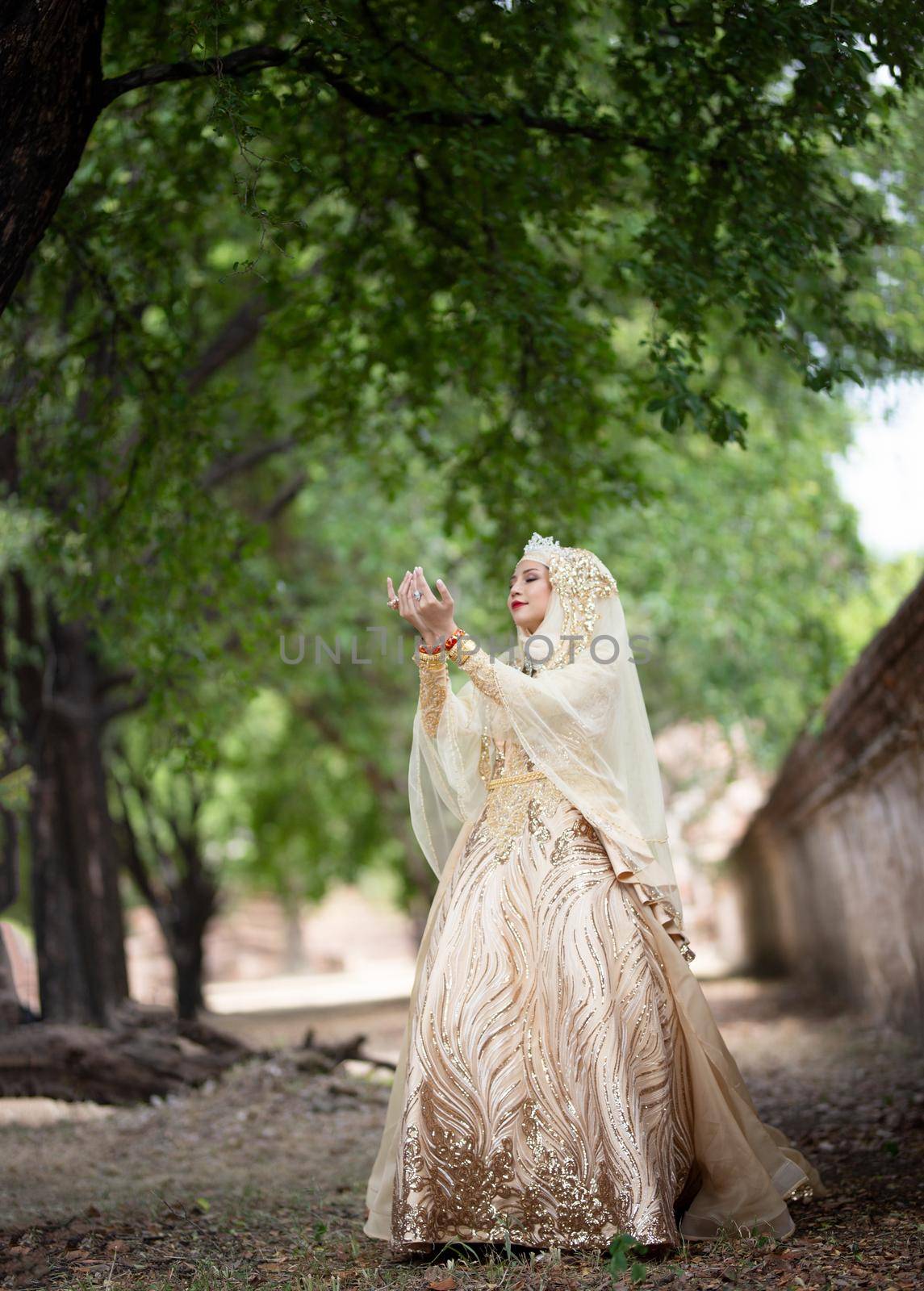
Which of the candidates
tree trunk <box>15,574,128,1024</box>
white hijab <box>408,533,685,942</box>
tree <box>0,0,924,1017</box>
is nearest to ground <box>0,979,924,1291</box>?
tree trunk <box>15,574,128,1024</box>

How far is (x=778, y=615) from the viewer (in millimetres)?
11430

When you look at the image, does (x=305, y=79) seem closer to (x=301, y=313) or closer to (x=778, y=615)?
(x=301, y=313)

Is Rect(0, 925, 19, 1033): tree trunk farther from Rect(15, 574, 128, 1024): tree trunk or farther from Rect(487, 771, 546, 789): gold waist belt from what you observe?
Rect(487, 771, 546, 789): gold waist belt

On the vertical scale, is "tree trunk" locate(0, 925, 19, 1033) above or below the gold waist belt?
below

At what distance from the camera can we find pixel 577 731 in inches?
173

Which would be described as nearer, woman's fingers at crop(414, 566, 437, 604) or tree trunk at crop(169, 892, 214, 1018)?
woman's fingers at crop(414, 566, 437, 604)

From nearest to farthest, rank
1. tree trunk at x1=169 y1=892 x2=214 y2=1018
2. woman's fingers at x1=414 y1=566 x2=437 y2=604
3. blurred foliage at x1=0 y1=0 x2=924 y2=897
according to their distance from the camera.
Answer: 1. woman's fingers at x1=414 y1=566 x2=437 y2=604
2. blurred foliage at x1=0 y1=0 x2=924 y2=897
3. tree trunk at x1=169 y1=892 x2=214 y2=1018

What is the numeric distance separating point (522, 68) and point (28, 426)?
302 centimetres

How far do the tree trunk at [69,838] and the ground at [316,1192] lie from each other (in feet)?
3.12

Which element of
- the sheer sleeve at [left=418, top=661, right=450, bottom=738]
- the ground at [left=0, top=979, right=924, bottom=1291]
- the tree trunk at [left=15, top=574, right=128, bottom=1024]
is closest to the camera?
the ground at [left=0, top=979, right=924, bottom=1291]

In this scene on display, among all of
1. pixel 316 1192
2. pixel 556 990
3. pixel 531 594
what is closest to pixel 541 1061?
pixel 556 990

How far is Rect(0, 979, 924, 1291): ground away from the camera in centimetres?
375

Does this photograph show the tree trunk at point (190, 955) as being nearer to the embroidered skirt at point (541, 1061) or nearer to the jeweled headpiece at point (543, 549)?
the embroidered skirt at point (541, 1061)

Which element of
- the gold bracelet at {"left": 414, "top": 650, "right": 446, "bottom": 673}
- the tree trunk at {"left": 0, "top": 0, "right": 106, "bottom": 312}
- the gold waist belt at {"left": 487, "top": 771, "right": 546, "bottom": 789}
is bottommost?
the gold waist belt at {"left": 487, "top": 771, "right": 546, "bottom": 789}
